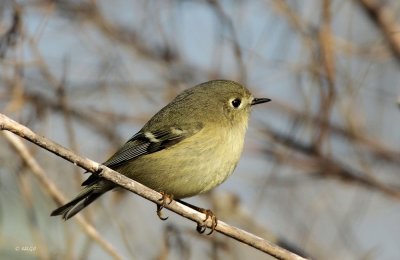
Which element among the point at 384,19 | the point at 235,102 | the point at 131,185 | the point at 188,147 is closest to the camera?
the point at 131,185

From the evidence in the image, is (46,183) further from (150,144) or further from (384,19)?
(384,19)

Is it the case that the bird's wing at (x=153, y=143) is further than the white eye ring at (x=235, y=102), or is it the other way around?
the white eye ring at (x=235, y=102)

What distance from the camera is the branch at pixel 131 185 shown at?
2658 mm

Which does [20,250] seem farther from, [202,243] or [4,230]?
[202,243]


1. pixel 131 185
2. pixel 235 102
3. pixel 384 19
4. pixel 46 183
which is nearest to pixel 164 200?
pixel 131 185

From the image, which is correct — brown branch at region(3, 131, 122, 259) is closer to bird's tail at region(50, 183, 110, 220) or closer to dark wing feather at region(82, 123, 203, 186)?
bird's tail at region(50, 183, 110, 220)

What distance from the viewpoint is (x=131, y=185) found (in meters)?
2.89

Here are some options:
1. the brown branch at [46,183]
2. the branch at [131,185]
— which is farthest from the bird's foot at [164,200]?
the brown branch at [46,183]

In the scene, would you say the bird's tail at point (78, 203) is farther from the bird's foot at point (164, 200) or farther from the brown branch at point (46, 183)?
the bird's foot at point (164, 200)

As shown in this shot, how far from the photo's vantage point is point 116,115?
443 centimetres

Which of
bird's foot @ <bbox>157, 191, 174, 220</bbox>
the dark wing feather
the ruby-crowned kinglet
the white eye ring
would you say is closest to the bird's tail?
the ruby-crowned kinglet

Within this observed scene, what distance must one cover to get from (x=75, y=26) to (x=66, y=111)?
2.69 ft

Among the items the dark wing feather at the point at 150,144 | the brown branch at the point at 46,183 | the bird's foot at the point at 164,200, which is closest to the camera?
the bird's foot at the point at 164,200

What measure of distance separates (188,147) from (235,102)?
0.56 metres
